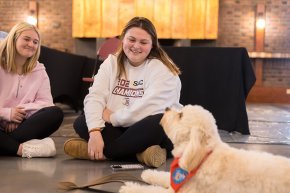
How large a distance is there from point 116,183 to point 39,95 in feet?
3.31

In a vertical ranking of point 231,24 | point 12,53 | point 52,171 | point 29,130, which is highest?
point 231,24

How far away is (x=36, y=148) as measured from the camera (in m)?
2.50

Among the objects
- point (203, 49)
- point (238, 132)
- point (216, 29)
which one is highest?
point (216, 29)

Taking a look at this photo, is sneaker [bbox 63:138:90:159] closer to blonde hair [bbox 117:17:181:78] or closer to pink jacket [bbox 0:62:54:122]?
pink jacket [bbox 0:62:54:122]

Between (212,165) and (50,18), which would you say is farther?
(50,18)

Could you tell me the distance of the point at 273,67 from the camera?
29.2 feet

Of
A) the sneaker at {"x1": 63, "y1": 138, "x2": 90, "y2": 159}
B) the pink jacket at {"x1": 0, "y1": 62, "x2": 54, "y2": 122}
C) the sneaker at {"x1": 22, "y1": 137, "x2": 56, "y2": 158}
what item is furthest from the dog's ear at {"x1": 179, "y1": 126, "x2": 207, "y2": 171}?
the pink jacket at {"x1": 0, "y1": 62, "x2": 54, "y2": 122}

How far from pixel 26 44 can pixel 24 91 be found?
0.31 metres

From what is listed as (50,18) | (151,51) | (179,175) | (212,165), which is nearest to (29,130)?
(151,51)

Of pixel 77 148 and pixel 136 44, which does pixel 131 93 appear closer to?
pixel 136 44

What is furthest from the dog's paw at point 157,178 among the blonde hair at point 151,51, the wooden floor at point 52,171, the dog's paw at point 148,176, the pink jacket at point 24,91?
the pink jacket at point 24,91

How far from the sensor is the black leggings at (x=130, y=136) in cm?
231

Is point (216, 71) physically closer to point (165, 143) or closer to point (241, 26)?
point (165, 143)

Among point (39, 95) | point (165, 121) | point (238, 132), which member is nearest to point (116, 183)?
point (165, 121)
